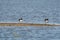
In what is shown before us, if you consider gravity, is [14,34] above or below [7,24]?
below

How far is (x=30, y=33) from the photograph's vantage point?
24594mm

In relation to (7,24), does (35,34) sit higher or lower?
lower

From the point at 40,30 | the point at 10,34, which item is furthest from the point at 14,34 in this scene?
the point at 40,30

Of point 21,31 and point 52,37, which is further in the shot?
point 21,31

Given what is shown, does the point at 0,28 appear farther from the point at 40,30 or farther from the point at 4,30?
the point at 40,30

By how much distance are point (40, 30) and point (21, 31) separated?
5.78 ft

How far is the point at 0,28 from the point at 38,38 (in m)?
3.76

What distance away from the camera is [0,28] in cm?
2442

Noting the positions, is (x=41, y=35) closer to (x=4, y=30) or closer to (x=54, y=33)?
(x=54, y=33)

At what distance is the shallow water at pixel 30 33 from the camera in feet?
75.6

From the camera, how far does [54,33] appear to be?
25.0 metres

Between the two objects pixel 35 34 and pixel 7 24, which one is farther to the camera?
pixel 35 34

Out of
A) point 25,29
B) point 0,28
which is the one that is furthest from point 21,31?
point 0,28

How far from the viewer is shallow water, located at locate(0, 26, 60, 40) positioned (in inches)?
907
